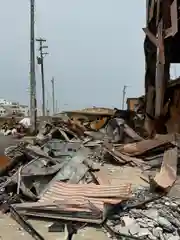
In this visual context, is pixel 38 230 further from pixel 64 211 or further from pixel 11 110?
pixel 11 110

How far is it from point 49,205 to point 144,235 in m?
1.56

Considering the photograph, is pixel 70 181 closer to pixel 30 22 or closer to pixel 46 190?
pixel 46 190

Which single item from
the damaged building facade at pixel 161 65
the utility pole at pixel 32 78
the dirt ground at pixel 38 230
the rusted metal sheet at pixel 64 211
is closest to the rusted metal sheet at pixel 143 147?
the damaged building facade at pixel 161 65

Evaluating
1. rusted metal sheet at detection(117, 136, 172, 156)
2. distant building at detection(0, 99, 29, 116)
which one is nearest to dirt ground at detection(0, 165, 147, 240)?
rusted metal sheet at detection(117, 136, 172, 156)

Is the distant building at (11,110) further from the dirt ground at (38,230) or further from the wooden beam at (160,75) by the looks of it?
the dirt ground at (38,230)

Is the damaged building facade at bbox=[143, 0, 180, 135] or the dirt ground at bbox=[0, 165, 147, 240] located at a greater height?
the damaged building facade at bbox=[143, 0, 180, 135]

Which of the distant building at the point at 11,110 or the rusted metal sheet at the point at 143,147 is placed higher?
the rusted metal sheet at the point at 143,147

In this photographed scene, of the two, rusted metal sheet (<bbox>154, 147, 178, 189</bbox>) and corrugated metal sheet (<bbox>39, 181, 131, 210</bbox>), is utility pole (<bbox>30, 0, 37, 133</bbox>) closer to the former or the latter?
rusted metal sheet (<bbox>154, 147, 178, 189</bbox>)

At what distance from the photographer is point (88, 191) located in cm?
639

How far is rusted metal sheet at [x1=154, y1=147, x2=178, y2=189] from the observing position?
684 cm

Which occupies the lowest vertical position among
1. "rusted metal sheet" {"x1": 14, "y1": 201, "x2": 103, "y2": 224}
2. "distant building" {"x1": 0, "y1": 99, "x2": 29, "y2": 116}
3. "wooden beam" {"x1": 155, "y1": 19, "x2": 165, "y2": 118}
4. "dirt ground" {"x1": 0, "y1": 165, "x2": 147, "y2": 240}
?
"distant building" {"x1": 0, "y1": 99, "x2": 29, "y2": 116}

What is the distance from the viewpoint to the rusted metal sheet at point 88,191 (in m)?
6.07

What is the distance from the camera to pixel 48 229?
5.34 m

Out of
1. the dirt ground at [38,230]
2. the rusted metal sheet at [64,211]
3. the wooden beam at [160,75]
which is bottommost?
the dirt ground at [38,230]
